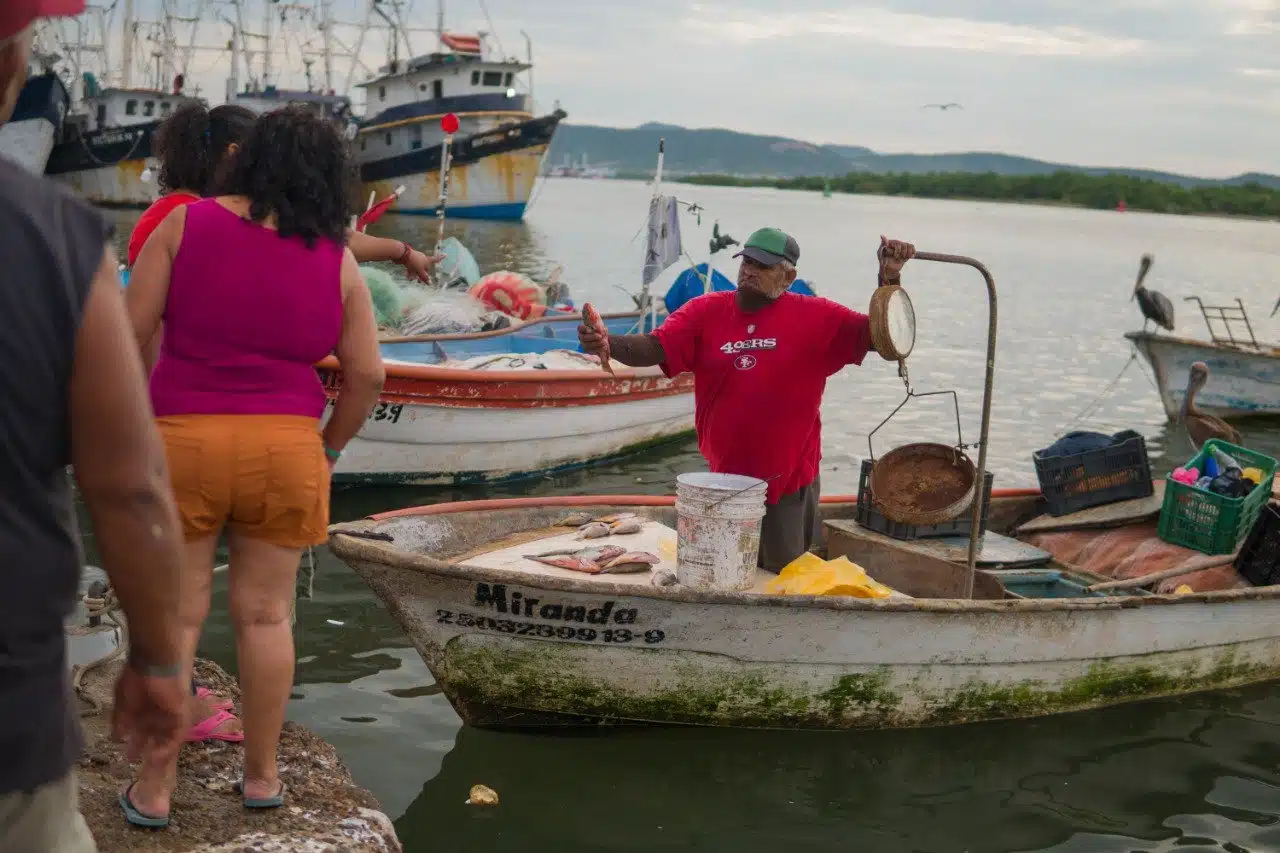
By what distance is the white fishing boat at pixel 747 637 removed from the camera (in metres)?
5.52

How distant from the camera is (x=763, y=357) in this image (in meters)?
5.79

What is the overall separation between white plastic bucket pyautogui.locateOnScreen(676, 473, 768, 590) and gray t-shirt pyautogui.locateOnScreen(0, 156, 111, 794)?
376 cm

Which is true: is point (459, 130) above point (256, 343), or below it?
above

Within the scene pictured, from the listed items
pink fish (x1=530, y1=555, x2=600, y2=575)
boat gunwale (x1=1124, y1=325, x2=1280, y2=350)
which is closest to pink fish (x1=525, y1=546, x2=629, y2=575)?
pink fish (x1=530, y1=555, x2=600, y2=575)

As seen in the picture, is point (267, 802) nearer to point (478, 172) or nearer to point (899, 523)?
point (899, 523)

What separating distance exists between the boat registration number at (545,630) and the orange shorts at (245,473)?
202cm

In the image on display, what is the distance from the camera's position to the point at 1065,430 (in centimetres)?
1641

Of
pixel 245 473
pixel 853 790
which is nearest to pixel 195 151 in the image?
pixel 245 473

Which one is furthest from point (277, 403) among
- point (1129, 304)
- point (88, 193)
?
point (88, 193)

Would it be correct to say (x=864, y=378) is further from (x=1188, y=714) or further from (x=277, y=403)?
(x=277, y=403)

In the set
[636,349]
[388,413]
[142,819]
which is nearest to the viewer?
[142,819]

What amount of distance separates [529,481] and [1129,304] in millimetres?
26855

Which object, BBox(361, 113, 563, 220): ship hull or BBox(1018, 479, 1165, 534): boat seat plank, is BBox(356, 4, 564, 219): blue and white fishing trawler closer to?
BBox(361, 113, 563, 220): ship hull

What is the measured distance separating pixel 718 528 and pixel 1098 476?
11.2 feet
